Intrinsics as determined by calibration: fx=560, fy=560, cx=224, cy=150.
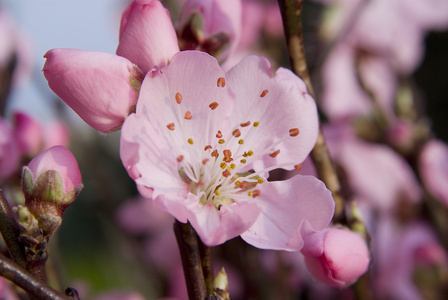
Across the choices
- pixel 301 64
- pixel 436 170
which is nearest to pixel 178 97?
pixel 301 64

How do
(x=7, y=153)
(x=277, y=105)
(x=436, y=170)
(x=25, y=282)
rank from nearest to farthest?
(x=25, y=282) → (x=277, y=105) → (x=7, y=153) → (x=436, y=170)

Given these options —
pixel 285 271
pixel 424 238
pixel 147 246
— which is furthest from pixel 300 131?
pixel 147 246

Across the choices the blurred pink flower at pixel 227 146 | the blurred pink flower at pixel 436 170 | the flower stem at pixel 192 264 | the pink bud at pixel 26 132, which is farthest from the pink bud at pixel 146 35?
the blurred pink flower at pixel 436 170

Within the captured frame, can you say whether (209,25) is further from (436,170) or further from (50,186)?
Result: (436,170)

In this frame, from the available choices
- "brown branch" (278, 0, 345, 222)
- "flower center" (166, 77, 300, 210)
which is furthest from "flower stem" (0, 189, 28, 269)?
"brown branch" (278, 0, 345, 222)

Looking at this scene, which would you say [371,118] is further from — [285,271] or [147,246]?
[147,246]

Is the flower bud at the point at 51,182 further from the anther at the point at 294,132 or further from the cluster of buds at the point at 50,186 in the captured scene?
the anther at the point at 294,132
